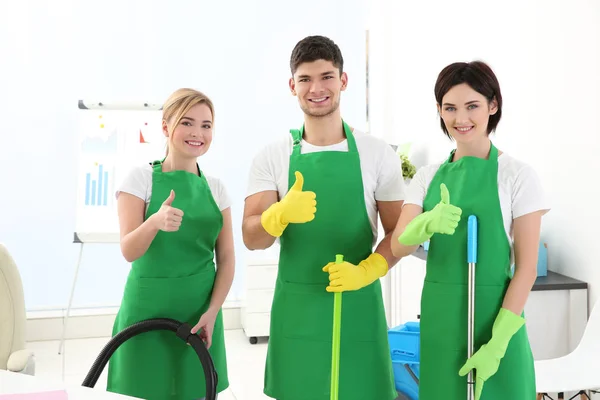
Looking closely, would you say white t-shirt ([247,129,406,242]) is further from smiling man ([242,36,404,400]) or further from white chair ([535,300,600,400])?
white chair ([535,300,600,400])

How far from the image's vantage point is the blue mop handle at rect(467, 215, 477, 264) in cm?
147

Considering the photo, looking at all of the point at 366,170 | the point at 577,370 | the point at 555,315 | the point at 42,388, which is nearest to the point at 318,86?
the point at 366,170

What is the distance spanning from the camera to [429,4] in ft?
13.5

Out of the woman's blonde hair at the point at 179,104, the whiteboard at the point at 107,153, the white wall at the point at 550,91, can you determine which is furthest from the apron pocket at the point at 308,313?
the whiteboard at the point at 107,153

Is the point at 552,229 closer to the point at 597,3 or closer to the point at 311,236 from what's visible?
the point at 597,3

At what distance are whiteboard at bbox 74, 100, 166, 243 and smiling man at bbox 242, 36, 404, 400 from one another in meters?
2.31

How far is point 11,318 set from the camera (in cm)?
220

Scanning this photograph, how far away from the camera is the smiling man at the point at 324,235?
1.64 metres

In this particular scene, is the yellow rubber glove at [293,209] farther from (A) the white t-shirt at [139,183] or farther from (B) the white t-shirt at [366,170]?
(A) the white t-shirt at [139,183]

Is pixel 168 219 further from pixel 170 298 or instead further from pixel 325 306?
pixel 325 306

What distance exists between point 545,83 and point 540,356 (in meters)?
1.27

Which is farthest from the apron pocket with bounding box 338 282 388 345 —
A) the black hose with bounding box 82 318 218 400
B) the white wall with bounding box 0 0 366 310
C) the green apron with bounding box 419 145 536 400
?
the white wall with bounding box 0 0 366 310

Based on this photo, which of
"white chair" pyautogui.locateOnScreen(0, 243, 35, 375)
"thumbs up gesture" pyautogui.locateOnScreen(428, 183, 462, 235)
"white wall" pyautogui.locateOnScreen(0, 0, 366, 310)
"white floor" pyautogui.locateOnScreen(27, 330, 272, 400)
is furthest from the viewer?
"white wall" pyautogui.locateOnScreen(0, 0, 366, 310)

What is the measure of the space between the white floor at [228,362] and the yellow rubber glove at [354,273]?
83.1 inches
